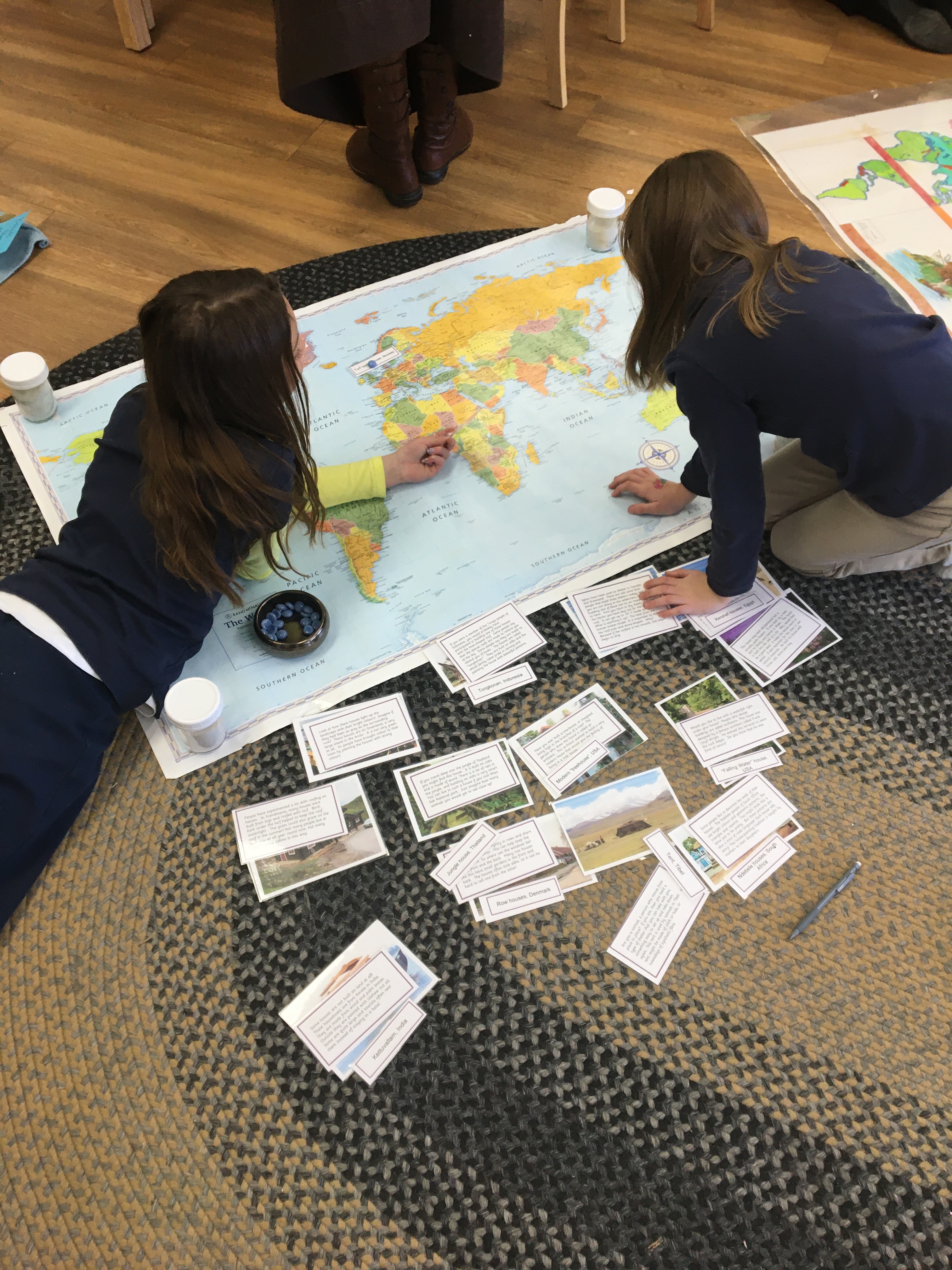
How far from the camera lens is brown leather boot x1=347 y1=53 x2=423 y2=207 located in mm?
1686

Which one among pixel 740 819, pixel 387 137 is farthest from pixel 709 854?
pixel 387 137

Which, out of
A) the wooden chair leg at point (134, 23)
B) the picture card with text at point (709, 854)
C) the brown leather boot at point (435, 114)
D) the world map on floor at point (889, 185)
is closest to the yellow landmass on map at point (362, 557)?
the picture card with text at point (709, 854)

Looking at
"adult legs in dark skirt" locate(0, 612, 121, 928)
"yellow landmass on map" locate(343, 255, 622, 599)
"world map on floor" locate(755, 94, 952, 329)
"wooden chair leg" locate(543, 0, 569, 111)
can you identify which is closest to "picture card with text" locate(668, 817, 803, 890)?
"yellow landmass on map" locate(343, 255, 622, 599)

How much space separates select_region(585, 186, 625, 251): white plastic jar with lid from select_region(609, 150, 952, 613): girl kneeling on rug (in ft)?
2.09

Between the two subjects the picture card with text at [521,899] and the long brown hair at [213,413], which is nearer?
the long brown hair at [213,413]

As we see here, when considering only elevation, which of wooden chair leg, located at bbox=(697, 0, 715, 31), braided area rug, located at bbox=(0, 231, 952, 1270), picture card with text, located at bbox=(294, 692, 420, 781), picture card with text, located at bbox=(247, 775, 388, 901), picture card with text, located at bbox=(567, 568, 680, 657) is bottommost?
braided area rug, located at bbox=(0, 231, 952, 1270)

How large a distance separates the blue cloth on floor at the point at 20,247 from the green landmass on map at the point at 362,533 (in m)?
0.99

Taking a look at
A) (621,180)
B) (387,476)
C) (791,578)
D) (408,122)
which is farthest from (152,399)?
(621,180)

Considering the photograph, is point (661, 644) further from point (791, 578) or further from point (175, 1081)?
point (175, 1081)

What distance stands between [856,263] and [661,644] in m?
1.03

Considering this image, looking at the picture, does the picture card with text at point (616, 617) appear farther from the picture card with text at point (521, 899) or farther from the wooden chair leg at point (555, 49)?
the wooden chair leg at point (555, 49)

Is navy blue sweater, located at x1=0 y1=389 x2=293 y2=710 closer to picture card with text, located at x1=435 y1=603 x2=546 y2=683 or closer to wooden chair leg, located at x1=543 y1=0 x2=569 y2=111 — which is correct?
picture card with text, located at x1=435 y1=603 x2=546 y2=683

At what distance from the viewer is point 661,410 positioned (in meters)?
1.51

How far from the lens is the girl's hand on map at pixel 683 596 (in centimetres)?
129
